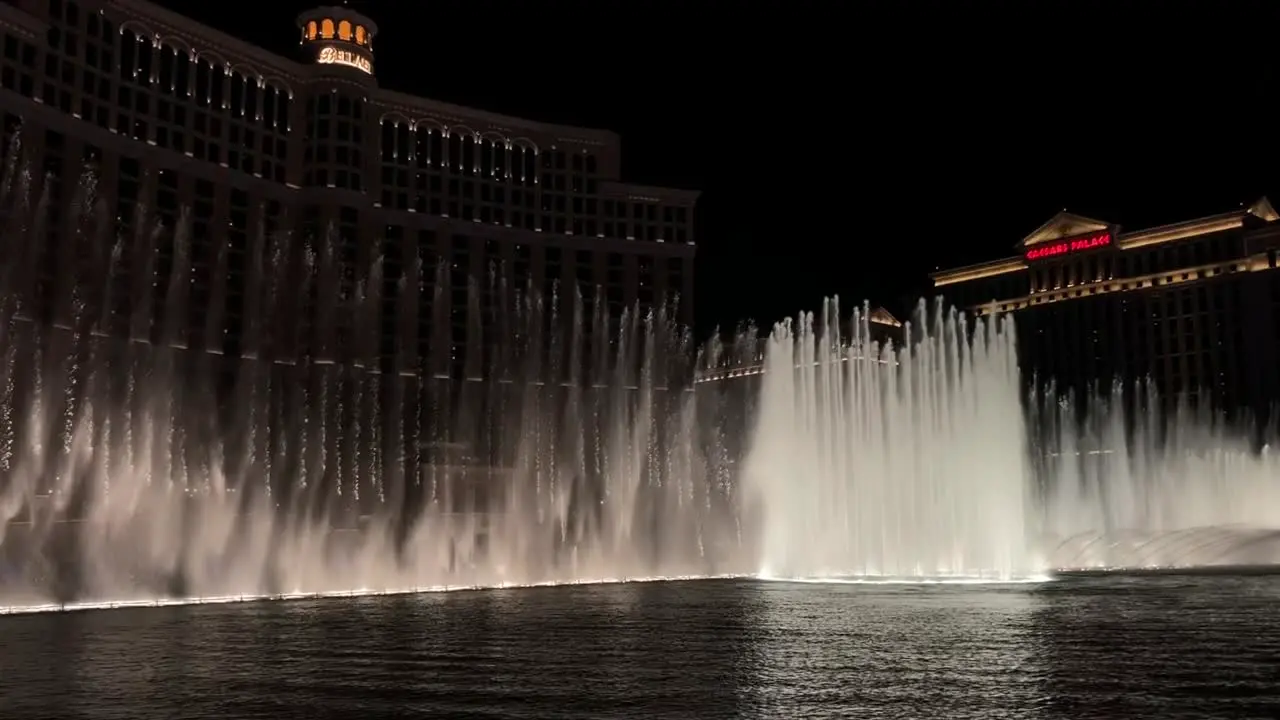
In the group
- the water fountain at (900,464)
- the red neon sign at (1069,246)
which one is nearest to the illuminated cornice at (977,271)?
the red neon sign at (1069,246)

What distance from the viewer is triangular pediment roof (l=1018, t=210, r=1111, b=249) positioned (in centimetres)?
10100

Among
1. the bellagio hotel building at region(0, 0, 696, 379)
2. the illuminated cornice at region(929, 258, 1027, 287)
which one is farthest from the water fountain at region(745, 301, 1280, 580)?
the illuminated cornice at region(929, 258, 1027, 287)

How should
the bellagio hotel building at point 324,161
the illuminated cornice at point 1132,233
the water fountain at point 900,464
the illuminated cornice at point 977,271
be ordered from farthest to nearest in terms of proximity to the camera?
the illuminated cornice at point 977,271 < the illuminated cornice at point 1132,233 < the bellagio hotel building at point 324,161 < the water fountain at point 900,464

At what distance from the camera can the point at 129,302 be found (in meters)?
58.1

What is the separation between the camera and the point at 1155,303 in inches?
3804

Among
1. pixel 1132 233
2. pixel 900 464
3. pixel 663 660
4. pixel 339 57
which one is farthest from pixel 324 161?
pixel 1132 233

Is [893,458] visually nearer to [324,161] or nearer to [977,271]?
[324,161]

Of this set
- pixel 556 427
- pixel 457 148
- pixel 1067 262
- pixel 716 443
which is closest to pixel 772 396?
pixel 716 443

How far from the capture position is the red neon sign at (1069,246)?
99.9 m

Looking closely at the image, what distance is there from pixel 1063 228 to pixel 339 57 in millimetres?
64912

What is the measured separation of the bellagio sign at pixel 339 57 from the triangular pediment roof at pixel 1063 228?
62794mm

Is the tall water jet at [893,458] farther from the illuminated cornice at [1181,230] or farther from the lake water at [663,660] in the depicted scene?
the illuminated cornice at [1181,230]

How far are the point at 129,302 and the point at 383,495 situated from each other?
16387mm

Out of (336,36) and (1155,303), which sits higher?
(336,36)
